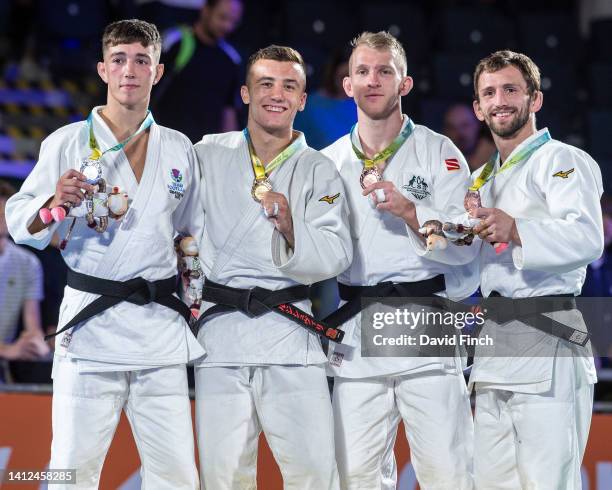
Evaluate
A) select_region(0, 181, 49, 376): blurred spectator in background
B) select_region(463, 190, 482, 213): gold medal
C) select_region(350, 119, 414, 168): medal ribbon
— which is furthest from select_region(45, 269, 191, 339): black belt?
select_region(0, 181, 49, 376): blurred spectator in background

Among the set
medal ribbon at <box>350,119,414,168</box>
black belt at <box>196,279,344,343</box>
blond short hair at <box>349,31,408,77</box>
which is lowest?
black belt at <box>196,279,344,343</box>

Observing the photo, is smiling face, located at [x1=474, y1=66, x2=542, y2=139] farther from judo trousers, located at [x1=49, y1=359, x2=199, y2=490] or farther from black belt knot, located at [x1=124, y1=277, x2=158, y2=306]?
judo trousers, located at [x1=49, y1=359, x2=199, y2=490]

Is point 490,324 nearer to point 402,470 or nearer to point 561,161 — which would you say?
point 561,161

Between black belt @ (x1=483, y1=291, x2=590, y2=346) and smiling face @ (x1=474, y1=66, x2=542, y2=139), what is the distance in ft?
2.42

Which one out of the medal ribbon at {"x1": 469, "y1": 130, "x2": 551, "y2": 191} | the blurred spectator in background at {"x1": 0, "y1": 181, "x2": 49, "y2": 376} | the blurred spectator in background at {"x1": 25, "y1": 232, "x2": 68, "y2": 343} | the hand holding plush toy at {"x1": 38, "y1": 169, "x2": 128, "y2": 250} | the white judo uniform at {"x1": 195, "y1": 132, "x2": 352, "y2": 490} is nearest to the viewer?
the hand holding plush toy at {"x1": 38, "y1": 169, "x2": 128, "y2": 250}

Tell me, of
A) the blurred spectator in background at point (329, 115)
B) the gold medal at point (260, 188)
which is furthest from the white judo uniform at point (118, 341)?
the blurred spectator in background at point (329, 115)

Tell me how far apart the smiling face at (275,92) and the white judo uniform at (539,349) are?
3.15 feet

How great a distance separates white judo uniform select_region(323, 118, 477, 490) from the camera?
13.8 ft

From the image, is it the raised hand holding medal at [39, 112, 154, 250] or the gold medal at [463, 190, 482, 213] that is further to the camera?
the gold medal at [463, 190, 482, 213]

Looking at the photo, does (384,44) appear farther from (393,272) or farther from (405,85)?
(393,272)

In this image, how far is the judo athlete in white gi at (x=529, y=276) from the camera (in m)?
4.00

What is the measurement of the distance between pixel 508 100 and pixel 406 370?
1.24 m

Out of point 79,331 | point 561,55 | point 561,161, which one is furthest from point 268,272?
point 561,55

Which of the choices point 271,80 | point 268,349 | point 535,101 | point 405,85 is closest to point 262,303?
point 268,349
